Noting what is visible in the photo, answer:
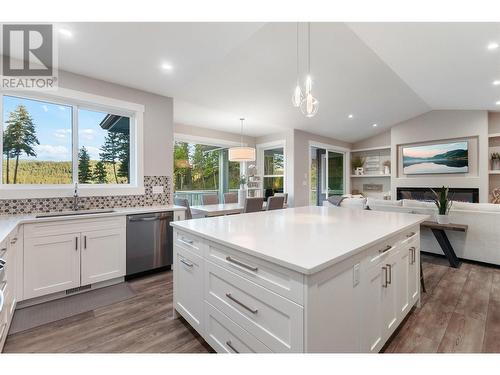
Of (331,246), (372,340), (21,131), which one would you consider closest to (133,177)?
(21,131)

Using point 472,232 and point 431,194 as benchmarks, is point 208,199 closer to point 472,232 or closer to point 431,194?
point 472,232

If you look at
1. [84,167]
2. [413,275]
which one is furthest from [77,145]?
[413,275]

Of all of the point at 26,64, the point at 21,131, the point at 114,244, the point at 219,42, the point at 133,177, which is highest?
the point at 219,42

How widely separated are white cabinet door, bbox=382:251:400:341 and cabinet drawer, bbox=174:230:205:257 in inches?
48.9

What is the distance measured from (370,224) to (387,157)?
6.71 meters

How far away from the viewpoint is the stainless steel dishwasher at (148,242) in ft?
9.39

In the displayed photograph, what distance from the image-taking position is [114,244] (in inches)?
107

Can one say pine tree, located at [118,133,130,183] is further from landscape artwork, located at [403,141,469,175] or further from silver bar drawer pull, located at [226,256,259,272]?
landscape artwork, located at [403,141,469,175]

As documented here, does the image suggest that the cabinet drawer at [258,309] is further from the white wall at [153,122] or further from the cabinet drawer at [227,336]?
the white wall at [153,122]

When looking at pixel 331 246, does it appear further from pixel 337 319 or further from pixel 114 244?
pixel 114 244

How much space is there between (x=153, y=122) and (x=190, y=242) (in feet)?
8.06

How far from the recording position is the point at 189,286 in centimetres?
180

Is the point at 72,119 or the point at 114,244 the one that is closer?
the point at 114,244

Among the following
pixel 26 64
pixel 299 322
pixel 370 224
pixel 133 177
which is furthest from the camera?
pixel 133 177
